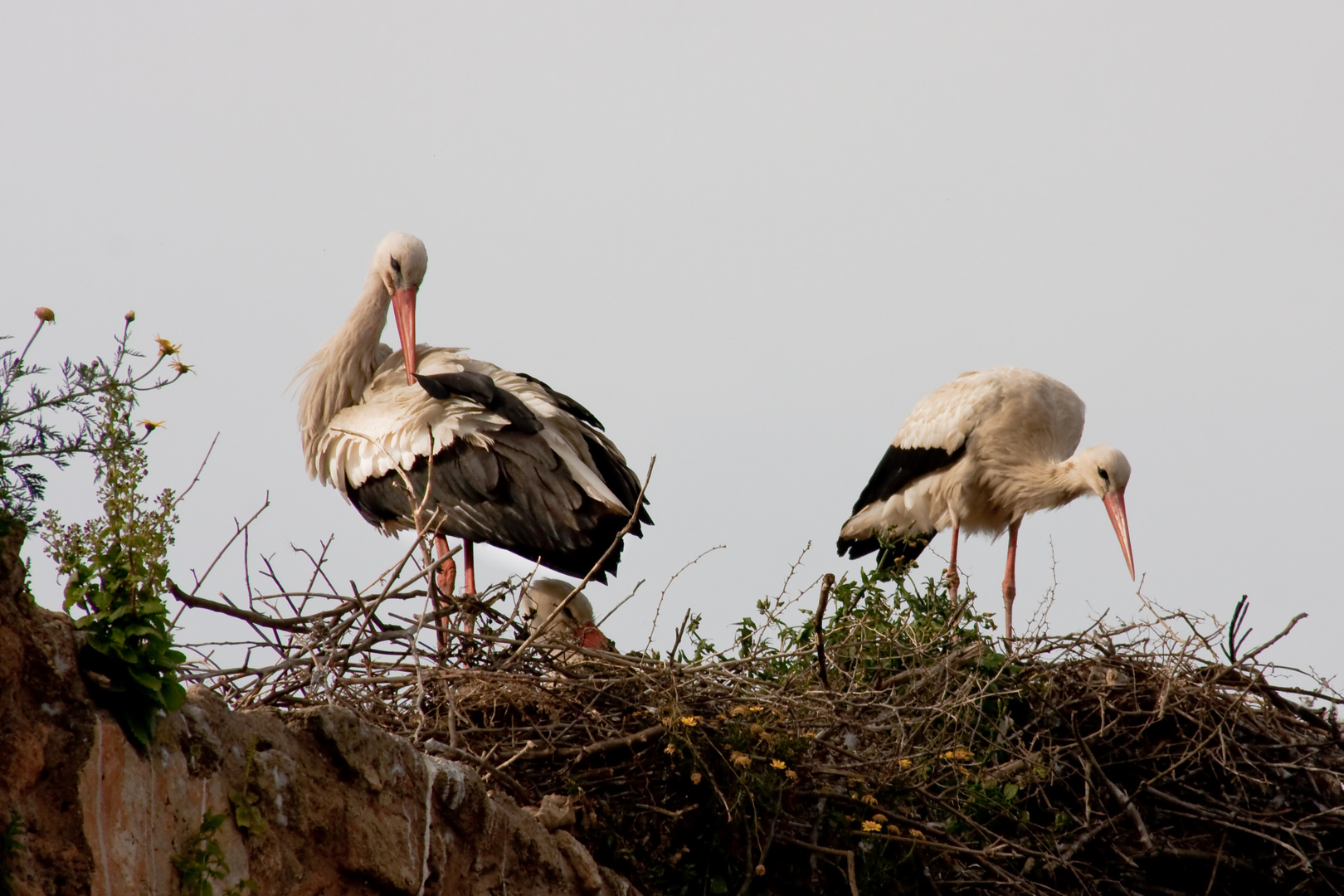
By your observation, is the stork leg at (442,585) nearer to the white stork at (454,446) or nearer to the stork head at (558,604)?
the white stork at (454,446)

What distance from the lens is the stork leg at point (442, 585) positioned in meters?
3.61

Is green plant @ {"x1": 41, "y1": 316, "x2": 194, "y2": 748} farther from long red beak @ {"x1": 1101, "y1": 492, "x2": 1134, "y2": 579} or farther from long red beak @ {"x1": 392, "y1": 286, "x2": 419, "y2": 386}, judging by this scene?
long red beak @ {"x1": 1101, "y1": 492, "x2": 1134, "y2": 579}

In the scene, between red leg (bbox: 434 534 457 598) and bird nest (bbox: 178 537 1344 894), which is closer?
bird nest (bbox: 178 537 1344 894)

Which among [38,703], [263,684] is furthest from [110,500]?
[263,684]

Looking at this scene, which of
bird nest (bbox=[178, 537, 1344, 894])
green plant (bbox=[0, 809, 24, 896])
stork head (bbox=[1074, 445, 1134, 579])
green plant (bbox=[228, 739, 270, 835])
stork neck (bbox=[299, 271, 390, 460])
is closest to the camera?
green plant (bbox=[0, 809, 24, 896])

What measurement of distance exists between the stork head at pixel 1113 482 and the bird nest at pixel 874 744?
2.71 metres

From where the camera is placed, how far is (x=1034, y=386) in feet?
26.3

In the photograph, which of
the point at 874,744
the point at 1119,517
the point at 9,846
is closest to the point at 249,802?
the point at 9,846

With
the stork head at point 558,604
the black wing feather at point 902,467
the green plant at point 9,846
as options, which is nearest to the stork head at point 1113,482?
the black wing feather at point 902,467

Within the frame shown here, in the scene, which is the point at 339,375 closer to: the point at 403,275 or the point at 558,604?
the point at 403,275

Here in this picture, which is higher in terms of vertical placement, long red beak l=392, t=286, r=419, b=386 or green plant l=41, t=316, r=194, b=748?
long red beak l=392, t=286, r=419, b=386

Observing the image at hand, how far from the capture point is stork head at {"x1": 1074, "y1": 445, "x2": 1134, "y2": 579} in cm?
748

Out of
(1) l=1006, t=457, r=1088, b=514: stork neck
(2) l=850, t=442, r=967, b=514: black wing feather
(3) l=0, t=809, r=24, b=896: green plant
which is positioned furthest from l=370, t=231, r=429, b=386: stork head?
(3) l=0, t=809, r=24, b=896: green plant

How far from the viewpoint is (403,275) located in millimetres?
6777
